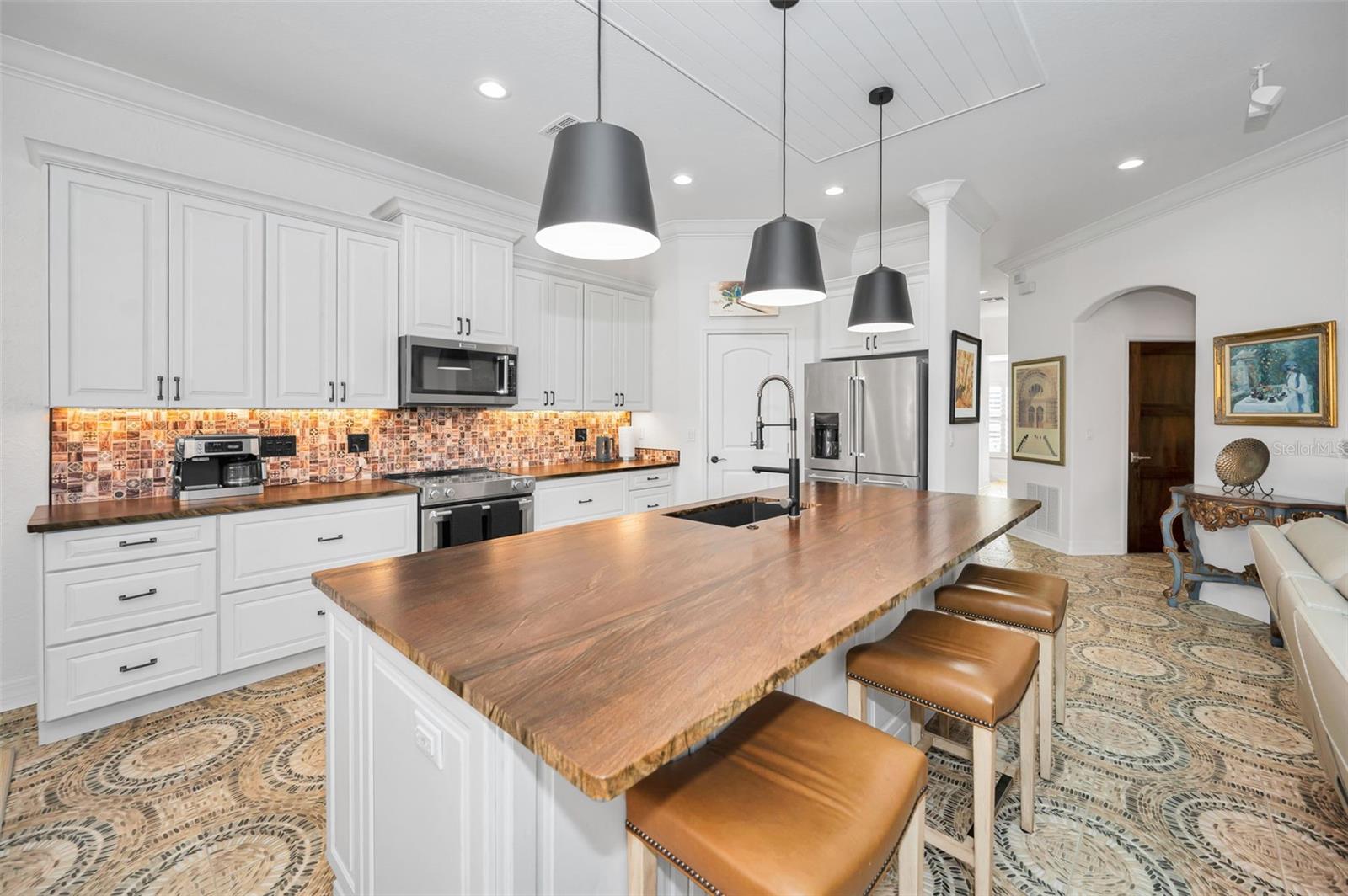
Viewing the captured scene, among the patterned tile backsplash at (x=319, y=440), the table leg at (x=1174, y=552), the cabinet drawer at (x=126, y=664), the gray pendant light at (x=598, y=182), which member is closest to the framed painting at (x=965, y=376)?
the table leg at (x=1174, y=552)

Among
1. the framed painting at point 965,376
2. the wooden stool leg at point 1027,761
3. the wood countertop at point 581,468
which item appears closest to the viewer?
the wooden stool leg at point 1027,761

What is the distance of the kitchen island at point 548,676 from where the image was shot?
31.6 inches

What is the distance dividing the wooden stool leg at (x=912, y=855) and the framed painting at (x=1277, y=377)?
431 cm

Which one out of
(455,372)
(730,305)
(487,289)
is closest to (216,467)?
(455,372)

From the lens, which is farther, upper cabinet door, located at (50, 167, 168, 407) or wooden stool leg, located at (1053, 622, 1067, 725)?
upper cabinet door, located at (50, 167, 168, 407)

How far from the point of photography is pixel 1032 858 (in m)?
1.73

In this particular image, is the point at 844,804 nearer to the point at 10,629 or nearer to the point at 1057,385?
the point at 10,629

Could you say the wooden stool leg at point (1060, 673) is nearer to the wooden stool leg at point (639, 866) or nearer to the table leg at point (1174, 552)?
the wooden stool leg at point (639, 866)

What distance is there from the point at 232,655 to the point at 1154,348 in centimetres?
755

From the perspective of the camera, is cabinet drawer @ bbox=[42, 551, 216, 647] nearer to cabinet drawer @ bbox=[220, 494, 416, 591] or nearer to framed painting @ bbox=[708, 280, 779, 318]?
cabinet drawer @ bbox=[220, 494, 416, 591]

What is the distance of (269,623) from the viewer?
2.79 meters

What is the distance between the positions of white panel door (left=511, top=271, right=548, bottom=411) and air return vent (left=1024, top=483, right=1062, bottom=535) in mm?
4797

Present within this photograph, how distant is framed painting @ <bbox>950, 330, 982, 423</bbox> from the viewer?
4.24 metres
